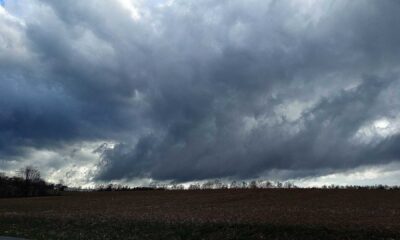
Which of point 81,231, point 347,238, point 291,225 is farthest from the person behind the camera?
point 81,231

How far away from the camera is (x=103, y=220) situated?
32031mm

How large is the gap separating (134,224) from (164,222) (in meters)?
1.85

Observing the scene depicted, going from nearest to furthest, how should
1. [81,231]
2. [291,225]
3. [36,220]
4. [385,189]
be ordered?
[291,225], [81,231], [36,220], [385,189]

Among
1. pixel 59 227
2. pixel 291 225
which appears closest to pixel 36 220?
pixel 59 227

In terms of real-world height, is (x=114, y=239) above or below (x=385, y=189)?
below

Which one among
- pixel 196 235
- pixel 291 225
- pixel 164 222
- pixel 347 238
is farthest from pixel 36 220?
pixel 347 238

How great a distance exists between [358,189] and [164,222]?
4255cm

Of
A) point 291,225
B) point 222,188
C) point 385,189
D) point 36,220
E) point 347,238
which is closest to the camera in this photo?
point 347,238

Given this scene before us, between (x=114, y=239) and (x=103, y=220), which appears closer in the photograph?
(x=114, y=239)

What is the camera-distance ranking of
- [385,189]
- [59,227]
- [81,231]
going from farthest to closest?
[385,189]
[59,227]
[81,231]

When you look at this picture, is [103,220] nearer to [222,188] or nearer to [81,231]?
[81,231]

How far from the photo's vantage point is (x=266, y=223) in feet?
78.7

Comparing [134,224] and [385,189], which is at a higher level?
[385,189]

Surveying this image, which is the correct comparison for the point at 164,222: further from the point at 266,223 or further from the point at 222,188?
the point at 222,188
